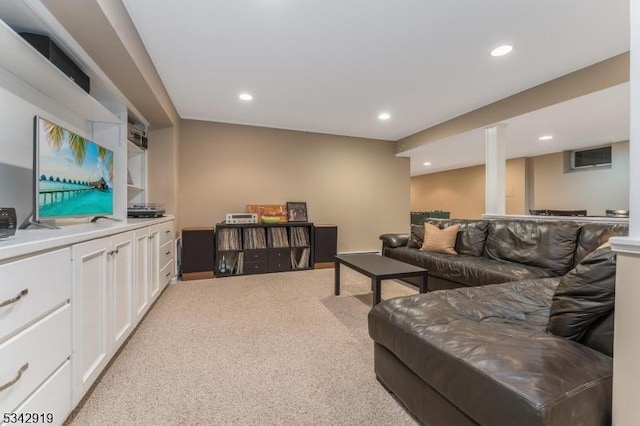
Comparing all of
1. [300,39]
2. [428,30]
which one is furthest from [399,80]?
[300,39]

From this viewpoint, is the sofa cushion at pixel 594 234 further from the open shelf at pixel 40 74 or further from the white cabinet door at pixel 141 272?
the open shelf at pixel 40 74

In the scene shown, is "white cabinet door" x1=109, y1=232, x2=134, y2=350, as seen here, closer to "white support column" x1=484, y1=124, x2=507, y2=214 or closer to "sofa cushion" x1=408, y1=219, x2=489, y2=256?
"sofa cushion" x1=408, y1=219, x2=489, y2=256

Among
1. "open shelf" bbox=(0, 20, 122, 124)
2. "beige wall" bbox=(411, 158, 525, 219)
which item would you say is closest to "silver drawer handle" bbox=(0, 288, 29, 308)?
"open shelf" bbox=(0, 20, 122, 124)

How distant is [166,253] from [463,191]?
7636 millimetres

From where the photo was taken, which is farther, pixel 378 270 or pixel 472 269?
pixel 472 269

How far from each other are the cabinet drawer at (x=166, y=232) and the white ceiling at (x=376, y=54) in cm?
148

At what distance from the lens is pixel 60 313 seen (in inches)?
46.5

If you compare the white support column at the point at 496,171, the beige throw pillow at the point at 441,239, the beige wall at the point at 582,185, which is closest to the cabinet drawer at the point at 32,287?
the beige throw pillow at the point at 441,239

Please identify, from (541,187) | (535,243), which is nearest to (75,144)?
(535,243)

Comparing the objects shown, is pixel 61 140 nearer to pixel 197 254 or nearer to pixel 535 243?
pixel 197 254

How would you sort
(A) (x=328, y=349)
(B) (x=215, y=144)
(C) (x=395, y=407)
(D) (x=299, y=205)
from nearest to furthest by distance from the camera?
1. (C) (x=395, y=407)
2. (A) (x=328, y=349)
3. (B) (x=215, y=144)
4. (D) (x=299, y=205)

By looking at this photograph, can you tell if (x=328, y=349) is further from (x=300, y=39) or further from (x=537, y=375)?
(x=300, y=39)

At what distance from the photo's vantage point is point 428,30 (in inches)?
80.8

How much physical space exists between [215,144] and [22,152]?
8.60ft
